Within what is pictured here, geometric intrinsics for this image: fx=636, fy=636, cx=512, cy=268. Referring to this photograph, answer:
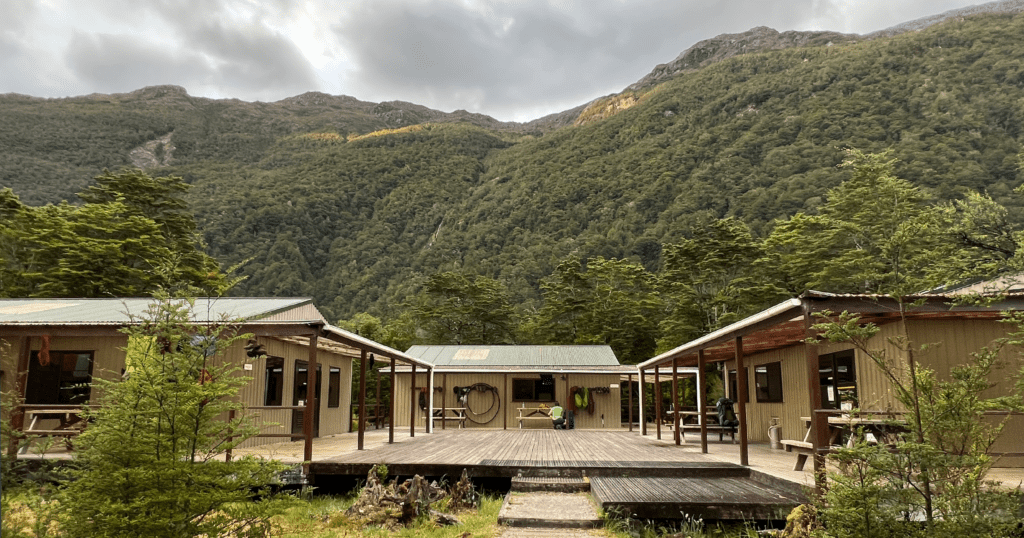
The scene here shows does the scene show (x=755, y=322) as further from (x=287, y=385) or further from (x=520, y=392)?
(x=520, y=392)

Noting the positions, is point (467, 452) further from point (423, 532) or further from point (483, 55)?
point (483, 55)

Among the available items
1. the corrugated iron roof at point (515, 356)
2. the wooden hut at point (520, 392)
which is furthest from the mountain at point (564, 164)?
the wooden hut at point (520, 392)

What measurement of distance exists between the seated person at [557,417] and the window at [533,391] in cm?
125

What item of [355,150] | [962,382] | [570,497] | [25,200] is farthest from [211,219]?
[962,382]

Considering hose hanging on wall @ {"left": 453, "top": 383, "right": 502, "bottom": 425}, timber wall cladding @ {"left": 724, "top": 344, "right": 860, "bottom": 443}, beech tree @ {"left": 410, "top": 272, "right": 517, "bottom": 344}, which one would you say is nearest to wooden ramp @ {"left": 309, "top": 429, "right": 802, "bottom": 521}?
timber wall cladding @ {"left": 724, "top": 344, "right": 860, "bottom": 443}

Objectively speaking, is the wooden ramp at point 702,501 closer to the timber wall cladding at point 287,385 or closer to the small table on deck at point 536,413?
the timber wall cladding at point 287,385

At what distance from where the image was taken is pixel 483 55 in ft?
438

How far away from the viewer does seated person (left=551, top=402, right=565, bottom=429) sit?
64.9 feet

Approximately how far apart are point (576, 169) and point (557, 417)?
50687 millimetres

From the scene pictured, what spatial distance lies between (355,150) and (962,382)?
81.0m

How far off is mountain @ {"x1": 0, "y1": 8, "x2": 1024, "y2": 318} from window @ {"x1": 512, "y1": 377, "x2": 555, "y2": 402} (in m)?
25.1

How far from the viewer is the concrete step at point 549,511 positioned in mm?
6438

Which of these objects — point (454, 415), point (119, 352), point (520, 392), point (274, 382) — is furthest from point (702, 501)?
point (454, 415)

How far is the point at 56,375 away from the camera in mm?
12562
